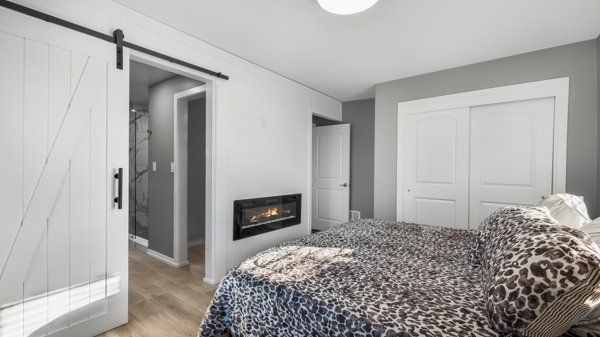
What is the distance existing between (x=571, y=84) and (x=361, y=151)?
8.93 feet

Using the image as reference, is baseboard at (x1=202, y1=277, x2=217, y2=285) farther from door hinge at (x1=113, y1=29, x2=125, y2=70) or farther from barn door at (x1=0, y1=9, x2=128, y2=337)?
door hinge at (x1=113, y1=29, x2=125, y2=70)

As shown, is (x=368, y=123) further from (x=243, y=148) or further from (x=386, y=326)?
(x=386, y=326)

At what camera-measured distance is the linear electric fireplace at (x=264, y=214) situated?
2.91m

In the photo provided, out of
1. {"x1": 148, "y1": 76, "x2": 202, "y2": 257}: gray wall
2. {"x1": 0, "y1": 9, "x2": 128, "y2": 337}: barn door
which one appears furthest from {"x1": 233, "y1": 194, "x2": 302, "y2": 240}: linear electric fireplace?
{"x1": 0, "y1": 9, "x2": 128, "y2": 337}: barn door

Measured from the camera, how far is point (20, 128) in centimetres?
154

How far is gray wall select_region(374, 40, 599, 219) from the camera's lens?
249cm

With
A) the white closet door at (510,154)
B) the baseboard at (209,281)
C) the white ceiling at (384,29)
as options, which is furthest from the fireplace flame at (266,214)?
the white closet door at (510,154)

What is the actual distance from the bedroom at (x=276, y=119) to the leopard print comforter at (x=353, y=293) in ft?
0.07

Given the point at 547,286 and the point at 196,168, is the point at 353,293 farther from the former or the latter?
the point at 196,168

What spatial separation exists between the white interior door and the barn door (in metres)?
3.43

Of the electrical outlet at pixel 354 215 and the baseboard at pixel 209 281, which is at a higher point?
the electrical outlet at pixel 354 215

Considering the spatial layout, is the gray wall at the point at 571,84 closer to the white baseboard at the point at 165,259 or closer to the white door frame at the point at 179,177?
the white door frame at the point at 179,177

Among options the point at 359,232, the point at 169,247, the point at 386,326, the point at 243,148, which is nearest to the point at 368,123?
the point at 243,148

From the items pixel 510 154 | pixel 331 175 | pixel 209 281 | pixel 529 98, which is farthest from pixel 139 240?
pixel 529 98
